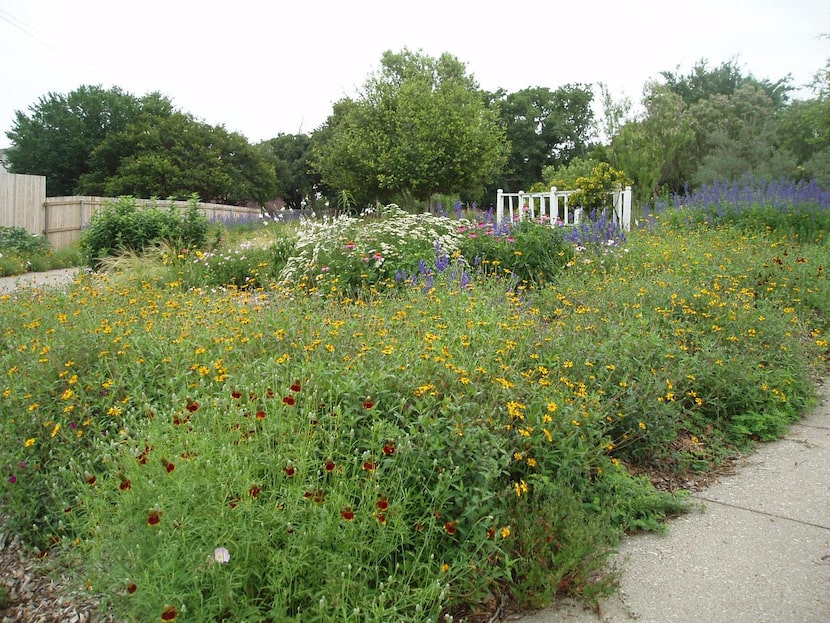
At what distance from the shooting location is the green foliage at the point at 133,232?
10.0m

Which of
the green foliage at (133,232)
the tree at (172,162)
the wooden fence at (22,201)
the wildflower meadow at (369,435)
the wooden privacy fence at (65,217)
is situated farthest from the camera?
the tree at (172,162)

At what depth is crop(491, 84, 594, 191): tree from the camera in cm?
4009

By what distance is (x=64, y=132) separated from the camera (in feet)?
95.2

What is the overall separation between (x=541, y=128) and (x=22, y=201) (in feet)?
106

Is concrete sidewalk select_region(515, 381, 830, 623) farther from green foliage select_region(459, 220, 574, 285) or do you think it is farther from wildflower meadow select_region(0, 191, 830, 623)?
green foliage select_region(459, 220, 574, 285)

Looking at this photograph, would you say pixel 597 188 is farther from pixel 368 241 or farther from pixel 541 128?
pixel 541 128

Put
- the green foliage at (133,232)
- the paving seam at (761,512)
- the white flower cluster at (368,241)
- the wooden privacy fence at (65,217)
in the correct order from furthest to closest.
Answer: the wooden privacy fence at (65,217) → the green foliage at (133,232) → the white flower cluster at (368,241) → the paving seam at (761,512)

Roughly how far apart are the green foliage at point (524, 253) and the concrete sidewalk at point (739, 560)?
3.53 m

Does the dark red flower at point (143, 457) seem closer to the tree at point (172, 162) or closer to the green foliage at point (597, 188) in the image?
the green foliage at point (597, 188)

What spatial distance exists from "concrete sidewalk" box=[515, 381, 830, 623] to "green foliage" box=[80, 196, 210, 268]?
28.4ft

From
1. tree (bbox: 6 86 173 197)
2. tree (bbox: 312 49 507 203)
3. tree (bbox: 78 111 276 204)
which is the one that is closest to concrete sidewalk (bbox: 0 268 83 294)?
tree (bbox: 312 49 507 203)

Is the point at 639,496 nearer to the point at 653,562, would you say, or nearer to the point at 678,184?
the point at 653,562

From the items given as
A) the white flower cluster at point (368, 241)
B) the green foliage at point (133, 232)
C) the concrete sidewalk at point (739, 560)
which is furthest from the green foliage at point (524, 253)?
the green foliage at point (133, 232)

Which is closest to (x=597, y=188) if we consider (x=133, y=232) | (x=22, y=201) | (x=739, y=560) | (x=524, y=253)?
(x=524, y=253)
